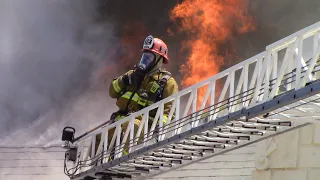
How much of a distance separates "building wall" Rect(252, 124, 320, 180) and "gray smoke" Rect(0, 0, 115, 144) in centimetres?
452

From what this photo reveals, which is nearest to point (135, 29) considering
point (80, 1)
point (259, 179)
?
point (80, 1)

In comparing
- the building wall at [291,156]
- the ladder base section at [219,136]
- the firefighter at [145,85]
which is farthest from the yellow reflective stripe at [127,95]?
the building wall at [291,156]

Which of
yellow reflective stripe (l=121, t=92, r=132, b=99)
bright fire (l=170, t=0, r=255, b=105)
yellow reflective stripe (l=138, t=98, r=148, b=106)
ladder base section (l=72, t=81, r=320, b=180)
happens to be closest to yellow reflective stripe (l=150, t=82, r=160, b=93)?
yellow reflective stripe (l=138, t=98, r=148, b=106)

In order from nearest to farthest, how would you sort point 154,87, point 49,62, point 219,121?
point 219,121 → point 154,87 → point 49,62

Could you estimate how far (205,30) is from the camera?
1232cm

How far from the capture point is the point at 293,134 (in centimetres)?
816

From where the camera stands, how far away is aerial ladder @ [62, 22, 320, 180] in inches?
226

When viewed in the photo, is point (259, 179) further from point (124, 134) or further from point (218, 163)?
point (124, 134)

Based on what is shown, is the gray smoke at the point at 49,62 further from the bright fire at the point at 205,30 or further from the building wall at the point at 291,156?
the building wall at the point at 291,156

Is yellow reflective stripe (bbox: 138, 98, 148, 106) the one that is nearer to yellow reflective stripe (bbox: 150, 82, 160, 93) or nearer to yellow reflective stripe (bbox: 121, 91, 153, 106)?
yellow reflective stripe (bbox: 121, 91, 153, 106)

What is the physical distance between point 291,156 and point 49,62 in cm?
551

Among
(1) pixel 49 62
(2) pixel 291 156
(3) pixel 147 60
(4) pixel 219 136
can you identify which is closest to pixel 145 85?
(3) pixel 147 60

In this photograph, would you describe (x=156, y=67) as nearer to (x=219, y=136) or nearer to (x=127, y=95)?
(x=127, y=95)

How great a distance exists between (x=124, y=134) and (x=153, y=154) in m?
0.50
